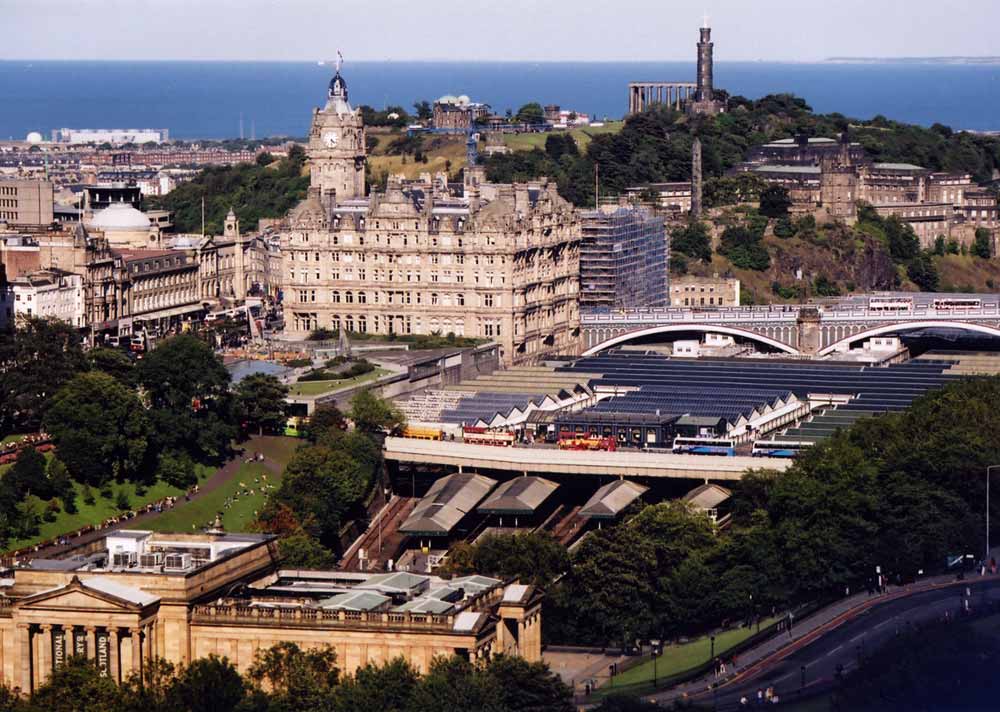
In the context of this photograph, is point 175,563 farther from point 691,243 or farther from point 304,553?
point 691,243

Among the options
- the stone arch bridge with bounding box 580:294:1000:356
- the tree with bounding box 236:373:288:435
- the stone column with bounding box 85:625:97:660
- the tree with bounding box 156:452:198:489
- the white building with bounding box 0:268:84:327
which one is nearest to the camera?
the stone column with bounding box 85:625:97:660

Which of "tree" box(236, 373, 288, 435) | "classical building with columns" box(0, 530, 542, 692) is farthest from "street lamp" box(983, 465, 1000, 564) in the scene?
"tree" box(236, 373, 288, 435)

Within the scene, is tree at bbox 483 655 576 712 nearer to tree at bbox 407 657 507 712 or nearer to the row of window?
tree at bbox 407 657 507 712

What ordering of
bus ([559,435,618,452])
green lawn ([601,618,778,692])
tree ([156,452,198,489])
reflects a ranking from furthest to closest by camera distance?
bus ([559,435,618,452]), tree ([156,452,198,489]), green lawn ([601,618,778,692])

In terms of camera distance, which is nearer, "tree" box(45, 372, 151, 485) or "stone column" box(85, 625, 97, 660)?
"stone column" box(85, 625, 97, 660)

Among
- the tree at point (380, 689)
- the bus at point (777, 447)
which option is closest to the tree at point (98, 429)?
the bus at point (777, 447)

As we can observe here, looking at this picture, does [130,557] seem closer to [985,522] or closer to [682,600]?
[682,600]

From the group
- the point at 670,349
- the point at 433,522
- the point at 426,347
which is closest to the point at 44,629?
the point at 433,522

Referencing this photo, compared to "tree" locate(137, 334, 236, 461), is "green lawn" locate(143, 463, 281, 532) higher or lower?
lower
